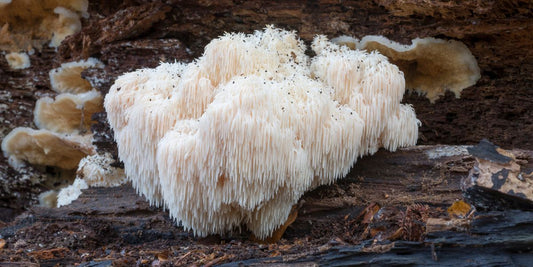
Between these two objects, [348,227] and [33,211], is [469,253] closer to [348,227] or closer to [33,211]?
[348,227]

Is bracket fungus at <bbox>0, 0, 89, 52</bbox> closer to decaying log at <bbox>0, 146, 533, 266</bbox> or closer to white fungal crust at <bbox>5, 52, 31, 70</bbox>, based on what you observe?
white fungal crust at <bbox>5, 52, 31, 70</bbox>

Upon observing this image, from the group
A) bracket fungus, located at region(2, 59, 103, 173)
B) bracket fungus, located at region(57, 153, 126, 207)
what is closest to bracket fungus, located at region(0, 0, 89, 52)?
bracket fungus, located at region(2, 59, 103, 173)

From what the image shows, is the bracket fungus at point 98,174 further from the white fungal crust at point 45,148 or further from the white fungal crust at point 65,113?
the white fungal crust at point 65,113

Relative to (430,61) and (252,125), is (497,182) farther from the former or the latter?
(430,61)

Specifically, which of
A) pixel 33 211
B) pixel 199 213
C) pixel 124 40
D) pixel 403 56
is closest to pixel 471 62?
pixel 403 56

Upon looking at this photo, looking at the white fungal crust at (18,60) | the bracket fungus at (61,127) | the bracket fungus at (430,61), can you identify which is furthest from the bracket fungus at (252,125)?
the white fungal crust at (18,60)
